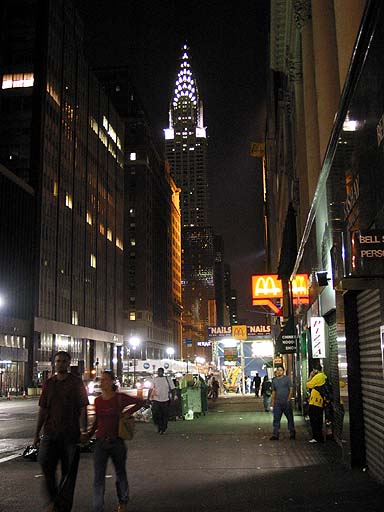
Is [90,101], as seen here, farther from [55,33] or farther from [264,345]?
[264,345]

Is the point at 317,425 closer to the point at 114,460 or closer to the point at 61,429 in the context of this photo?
the point at 114,460

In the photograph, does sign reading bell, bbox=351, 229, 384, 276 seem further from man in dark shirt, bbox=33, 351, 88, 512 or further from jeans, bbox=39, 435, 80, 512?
jeans, bbox=39, 435, 80, 512

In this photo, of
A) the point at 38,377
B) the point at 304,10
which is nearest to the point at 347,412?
the point at 304,10

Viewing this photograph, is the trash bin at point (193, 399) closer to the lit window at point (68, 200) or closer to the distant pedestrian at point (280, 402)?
the distant pedestrian at point (280, 402)

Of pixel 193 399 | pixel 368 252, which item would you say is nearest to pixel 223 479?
pixel 368 252

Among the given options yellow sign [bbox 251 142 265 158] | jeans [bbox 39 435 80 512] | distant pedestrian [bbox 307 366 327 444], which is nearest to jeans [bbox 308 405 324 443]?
distant pedestrian [bbox 307 366 327 444]

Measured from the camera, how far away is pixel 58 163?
74562mm

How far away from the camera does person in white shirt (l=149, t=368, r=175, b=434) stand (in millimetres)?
17156

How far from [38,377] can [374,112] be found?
61.7 metres

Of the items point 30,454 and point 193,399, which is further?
point 193,399

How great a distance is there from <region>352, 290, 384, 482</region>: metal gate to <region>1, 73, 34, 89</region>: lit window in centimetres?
6844

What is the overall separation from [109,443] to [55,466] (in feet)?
2.36

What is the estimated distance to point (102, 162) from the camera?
9431cm

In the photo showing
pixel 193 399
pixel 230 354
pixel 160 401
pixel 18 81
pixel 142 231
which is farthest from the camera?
pixel 142 231
